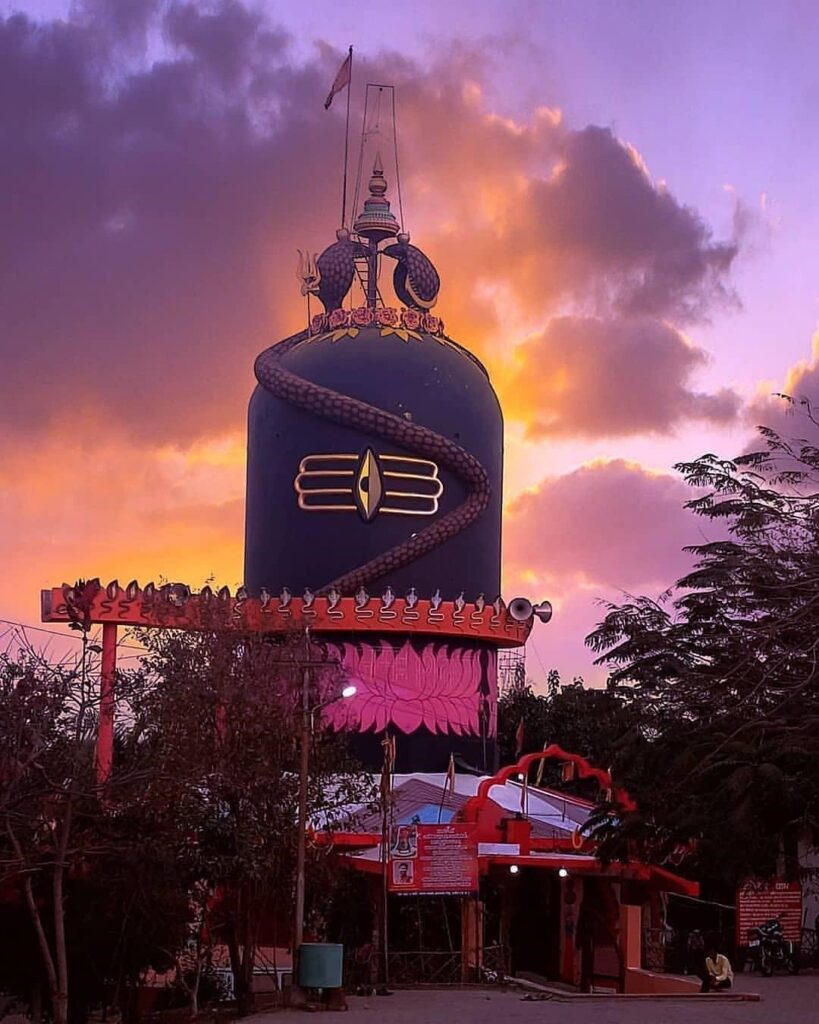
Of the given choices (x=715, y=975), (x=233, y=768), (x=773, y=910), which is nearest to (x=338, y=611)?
(x=773, y=910)

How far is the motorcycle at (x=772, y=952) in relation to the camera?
3834cm

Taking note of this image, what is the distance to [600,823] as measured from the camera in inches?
1374

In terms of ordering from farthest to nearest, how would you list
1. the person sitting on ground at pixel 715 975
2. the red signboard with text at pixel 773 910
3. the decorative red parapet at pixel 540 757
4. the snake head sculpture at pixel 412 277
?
1. the snake head sculpture at pixel 412 277
2. the red signboard with text at pixel 773 910
3. the decorative red parapet at pixel 540 757
4. the person sitting on ground at pixel 715 975

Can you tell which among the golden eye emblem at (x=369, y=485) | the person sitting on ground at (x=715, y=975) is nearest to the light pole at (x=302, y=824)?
the person sitting on ground at (x=715, y=975)

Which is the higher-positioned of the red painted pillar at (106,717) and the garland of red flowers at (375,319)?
the garland of red flowers at (375,319)

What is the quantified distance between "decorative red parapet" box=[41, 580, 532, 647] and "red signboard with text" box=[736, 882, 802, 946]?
346 inches

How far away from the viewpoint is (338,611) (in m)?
42.0

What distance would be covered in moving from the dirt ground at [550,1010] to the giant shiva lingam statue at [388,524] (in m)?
12.0

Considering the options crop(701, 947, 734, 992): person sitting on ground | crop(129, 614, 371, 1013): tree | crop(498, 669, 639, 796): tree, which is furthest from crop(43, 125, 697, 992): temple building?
crop(498, 669, 639, 796): tree

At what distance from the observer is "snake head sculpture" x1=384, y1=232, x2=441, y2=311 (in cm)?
4659

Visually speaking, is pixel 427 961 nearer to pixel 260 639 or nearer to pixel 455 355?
pixel 260 639

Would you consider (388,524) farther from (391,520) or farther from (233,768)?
(233,768)

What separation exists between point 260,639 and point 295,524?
13.2 metres

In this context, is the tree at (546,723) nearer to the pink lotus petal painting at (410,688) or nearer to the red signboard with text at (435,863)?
the pink lotus petal painting at (410,688)
